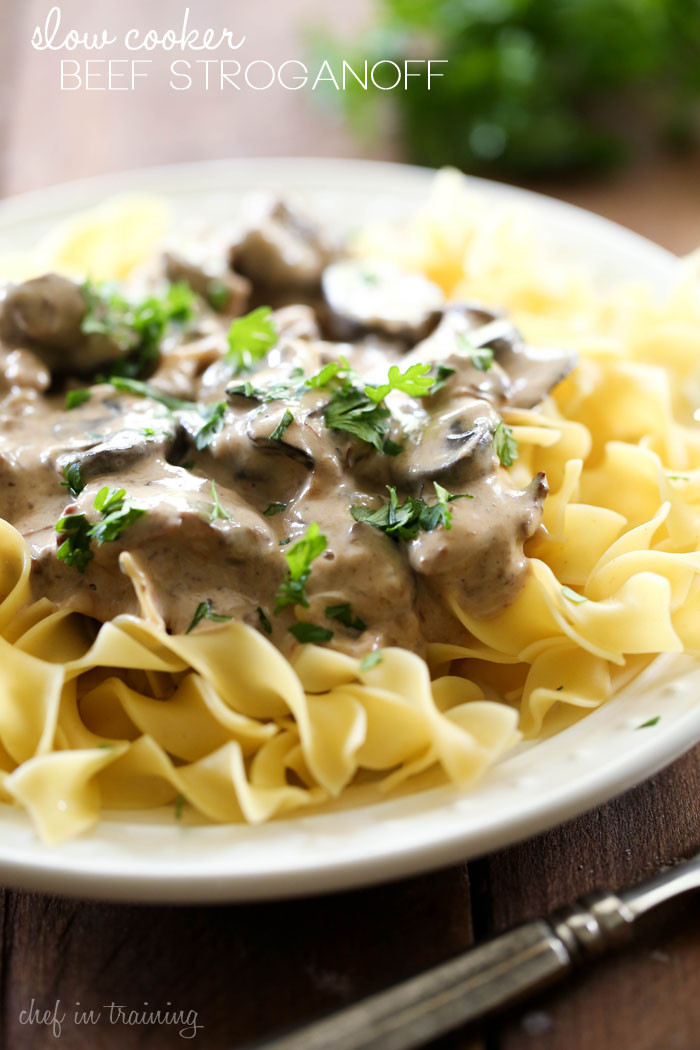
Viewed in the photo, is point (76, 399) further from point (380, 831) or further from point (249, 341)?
point (380, 831)

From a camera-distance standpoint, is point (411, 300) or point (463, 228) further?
point (463, 228)

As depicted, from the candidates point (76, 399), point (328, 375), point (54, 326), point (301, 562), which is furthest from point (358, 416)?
point (54, 326)

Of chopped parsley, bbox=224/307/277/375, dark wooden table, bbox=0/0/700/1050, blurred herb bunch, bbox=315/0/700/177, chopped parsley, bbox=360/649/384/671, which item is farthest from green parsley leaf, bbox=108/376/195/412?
blurred herb bunch, bbox=315/0/700/177

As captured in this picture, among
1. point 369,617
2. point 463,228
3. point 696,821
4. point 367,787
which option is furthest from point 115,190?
point 696,821

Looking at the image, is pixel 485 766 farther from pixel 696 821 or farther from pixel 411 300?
pixel 411 300

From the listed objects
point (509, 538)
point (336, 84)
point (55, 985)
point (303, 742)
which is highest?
point (336, 84)

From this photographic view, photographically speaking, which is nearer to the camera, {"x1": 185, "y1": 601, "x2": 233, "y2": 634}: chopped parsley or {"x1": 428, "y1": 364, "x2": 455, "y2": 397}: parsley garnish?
Result: {"x1": 185, "y1": 601, "x2": 233, "y2": 634}: chopped parsley

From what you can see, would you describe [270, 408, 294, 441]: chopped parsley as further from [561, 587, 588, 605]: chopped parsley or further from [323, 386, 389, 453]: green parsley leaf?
[561, 587, 588, 605]: chopped parsley
